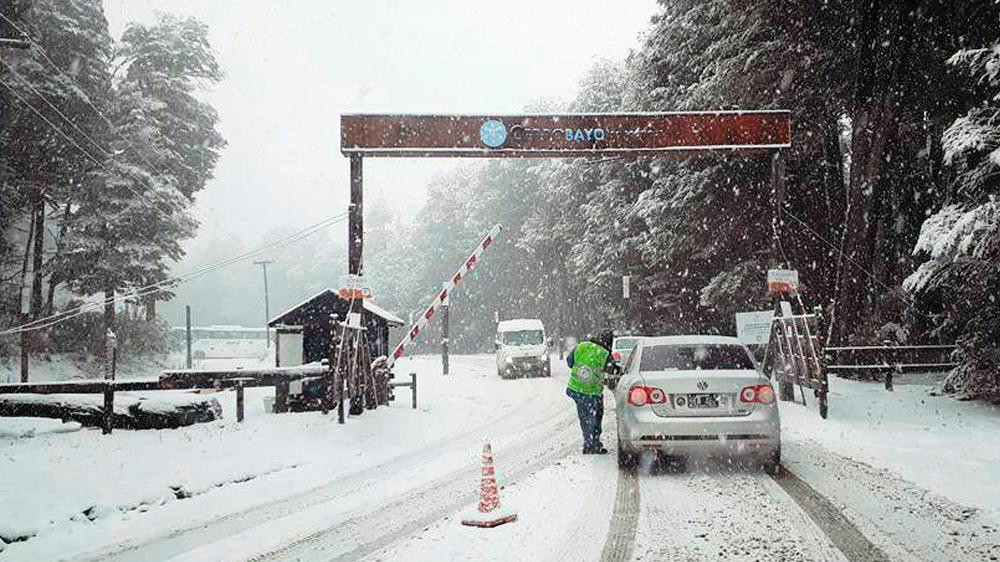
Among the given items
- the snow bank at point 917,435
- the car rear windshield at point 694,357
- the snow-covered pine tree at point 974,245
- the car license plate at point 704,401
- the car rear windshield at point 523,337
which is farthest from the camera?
the car rear windshield at point 523,337

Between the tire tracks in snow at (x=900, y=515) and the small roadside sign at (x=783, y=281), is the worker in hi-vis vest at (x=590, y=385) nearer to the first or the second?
the tire tracks in snow at (x=900, y=515)

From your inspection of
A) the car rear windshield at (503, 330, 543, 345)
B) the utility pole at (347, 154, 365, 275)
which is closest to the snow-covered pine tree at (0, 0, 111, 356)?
the utility pole at (347, 154, 365, 275)

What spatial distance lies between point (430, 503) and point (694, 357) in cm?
367

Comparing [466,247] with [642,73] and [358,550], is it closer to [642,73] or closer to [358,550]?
[642,73]

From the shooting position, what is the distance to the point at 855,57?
1811 cm

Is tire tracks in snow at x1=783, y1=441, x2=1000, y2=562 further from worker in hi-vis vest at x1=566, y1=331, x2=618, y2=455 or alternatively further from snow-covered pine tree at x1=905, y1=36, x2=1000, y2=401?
snow-covered pine tree at x1=905, y1=36, x2=1000, y2=401

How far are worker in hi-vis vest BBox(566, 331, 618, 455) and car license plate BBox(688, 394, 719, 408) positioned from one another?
1.99m

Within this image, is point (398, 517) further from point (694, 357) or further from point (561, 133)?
point (561, 133)

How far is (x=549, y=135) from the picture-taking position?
15.3 metres

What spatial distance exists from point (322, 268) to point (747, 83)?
124 m

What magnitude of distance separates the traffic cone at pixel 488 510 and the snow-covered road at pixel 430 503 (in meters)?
0.11

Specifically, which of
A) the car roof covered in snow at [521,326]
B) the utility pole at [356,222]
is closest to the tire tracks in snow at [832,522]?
the utility pole at [356,222]

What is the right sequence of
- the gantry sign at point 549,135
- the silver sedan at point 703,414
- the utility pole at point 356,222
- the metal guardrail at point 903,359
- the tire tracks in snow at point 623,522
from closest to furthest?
the tire tracks in snow at point 623,522 < the silver sedan at point 703,414 < the utility pole at point 356,222 < the gantry sign at point 549,135 < the metal guardrail at point 903,359

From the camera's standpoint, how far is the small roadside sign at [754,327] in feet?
60.5
